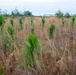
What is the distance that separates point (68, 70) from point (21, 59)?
69 centimetres

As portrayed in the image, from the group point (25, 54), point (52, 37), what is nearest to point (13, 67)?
point (25, 54)

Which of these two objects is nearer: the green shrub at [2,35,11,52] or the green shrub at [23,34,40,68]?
the green shrub at [23,34,40,68]

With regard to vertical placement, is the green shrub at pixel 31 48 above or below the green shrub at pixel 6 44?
above

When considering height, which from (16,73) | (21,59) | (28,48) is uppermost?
(28,48)

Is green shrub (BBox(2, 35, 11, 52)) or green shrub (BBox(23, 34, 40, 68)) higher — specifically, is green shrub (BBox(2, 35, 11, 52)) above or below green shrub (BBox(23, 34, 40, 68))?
below

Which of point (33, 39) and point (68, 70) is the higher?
point (33, 39)

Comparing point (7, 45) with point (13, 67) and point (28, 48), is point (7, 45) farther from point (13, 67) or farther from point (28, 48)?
point (28, 48)

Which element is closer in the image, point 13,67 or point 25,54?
point 25,54

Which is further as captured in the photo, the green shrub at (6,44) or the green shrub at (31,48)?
the green shrub at (6,44)

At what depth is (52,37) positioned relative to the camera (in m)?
5.26

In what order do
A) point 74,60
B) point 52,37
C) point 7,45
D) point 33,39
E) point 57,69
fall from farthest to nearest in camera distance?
point 52,37, point 7,45, point 74,60, point 57,69, point 33,39

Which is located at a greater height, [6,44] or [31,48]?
[31,48]

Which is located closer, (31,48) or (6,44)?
(31,48)

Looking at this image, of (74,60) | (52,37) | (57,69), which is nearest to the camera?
(57,69)
